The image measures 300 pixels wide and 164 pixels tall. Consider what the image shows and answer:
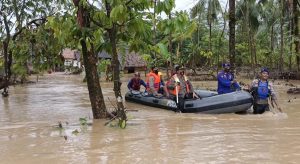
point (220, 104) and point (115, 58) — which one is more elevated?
point (115, 58)

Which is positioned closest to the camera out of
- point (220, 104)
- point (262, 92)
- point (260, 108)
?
point (262, 92)

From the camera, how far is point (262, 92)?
11.4 meters

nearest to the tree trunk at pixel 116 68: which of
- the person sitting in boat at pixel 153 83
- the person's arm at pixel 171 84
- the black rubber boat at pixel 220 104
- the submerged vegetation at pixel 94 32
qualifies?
the submerged vegetation at pixel 94 32

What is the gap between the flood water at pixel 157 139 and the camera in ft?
23.8

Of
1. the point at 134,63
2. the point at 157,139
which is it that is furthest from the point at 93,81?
the point at 134,63

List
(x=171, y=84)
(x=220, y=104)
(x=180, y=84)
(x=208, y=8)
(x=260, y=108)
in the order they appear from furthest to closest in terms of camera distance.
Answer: (x=208, y=8) < (x=171, y=84) < (x=180, y=84) < (x=220, y=104) < (x=260, y=108)

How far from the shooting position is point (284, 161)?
6875mm

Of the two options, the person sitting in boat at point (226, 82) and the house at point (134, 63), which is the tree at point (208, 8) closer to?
the house at point (134, 63)

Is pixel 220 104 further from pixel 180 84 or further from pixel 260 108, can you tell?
pixel 180 84

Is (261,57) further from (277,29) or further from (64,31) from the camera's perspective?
(64,31)

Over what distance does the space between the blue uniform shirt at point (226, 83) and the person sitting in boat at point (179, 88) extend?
0.91 metres

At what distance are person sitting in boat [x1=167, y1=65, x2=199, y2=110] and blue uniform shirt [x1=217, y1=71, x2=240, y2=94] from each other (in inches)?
35.8

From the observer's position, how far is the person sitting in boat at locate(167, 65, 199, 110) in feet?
41.9

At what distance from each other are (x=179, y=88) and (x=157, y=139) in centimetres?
435
